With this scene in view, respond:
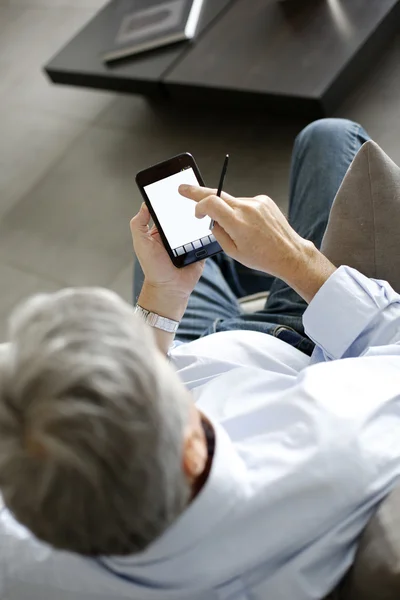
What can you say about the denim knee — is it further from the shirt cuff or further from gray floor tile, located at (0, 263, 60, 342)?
gray floor tile, located at (0, 263, 60, 342)

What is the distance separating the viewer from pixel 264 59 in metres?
1.91

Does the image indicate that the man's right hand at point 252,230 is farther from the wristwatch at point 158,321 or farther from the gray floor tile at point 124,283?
the gray floor tile at point 124,283

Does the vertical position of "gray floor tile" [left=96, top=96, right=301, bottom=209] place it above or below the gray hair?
below

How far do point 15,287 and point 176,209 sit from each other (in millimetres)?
1062

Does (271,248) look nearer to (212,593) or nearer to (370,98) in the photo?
(212,593)

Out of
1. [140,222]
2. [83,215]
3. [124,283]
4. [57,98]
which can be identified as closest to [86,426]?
[140,222]

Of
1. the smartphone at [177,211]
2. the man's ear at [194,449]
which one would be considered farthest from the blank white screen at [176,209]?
the man's ear at [194,449]

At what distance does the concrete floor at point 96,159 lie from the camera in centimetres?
204

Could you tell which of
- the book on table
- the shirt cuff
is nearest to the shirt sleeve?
the shirt cuff

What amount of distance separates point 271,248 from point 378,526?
455mm

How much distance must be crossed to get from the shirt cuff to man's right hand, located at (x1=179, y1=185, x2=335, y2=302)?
46 millimetres

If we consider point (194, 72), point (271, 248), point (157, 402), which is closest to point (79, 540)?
point (157, 402)

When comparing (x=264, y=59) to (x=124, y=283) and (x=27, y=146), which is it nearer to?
(x=124, y=283)

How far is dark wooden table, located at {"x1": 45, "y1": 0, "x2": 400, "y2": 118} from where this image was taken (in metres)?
1.80
